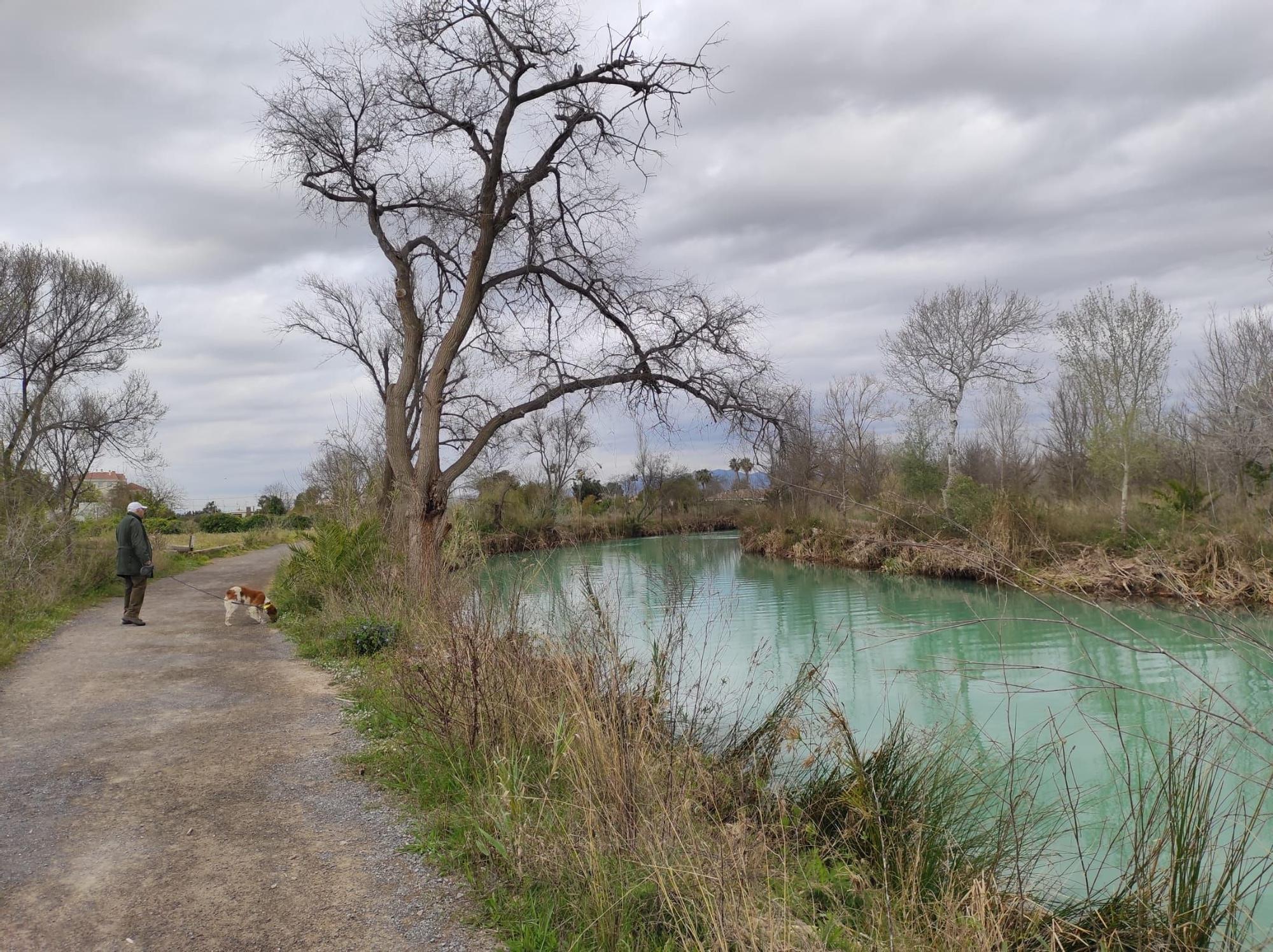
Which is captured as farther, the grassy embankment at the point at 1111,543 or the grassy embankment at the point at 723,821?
the grassy embankment at the point at 1111,543

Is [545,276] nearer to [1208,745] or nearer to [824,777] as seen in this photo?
[824,777]

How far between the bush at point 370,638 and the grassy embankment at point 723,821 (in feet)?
7.06

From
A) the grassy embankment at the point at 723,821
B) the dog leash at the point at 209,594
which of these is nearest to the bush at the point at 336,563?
the dog leash at the point at 209,594

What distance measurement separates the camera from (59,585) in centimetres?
1380

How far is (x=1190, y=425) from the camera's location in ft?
80.7

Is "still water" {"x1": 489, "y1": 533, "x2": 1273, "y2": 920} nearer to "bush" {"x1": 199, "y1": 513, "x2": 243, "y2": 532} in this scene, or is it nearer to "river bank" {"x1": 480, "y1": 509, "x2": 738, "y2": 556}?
"river bank" {"x1": 480, "y1": 509, "x2": 738, "y2": 556}

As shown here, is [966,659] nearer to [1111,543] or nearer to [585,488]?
[1111,543]

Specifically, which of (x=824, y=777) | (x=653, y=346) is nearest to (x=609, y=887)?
(x=824, y=777)

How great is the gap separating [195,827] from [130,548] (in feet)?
28.8

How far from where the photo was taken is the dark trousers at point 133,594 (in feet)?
39.3

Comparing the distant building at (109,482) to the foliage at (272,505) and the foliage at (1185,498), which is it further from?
the foliage at (1185,498)

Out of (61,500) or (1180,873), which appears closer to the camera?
(1180,873)

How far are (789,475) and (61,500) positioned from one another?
661 inches

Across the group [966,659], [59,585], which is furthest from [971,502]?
[59,585]
